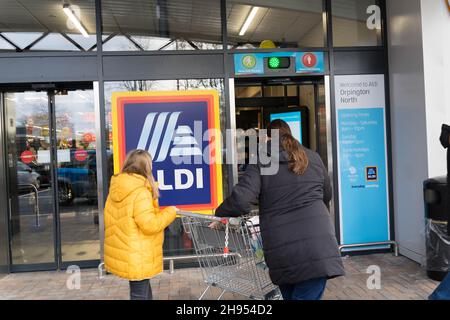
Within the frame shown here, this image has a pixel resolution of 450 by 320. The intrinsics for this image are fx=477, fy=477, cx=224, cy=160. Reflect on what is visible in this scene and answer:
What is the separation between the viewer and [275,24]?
681cm

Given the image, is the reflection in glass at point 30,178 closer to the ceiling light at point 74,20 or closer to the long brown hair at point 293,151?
the ceiling light at point 74,20

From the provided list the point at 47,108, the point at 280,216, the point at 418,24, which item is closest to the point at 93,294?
the point at 47,108

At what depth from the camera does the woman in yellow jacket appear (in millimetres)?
3654

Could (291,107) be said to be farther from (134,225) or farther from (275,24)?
(134,225)

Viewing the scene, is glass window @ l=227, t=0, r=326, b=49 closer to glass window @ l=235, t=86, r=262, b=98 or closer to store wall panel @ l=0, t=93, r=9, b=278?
glass window @ l=235, t=86, r=262, b=98

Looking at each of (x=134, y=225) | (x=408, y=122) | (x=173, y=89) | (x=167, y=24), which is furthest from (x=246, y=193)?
(x=167, y=24)

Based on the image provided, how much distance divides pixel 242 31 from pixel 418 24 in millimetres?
2235

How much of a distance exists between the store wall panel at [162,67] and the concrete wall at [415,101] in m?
2.38

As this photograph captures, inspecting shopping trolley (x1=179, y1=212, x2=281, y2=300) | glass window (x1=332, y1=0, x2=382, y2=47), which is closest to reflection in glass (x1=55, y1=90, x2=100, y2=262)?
shopping trolley (x1=179, y1=212, x2=281, y2=300)

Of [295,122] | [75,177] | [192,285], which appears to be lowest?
[192,285]

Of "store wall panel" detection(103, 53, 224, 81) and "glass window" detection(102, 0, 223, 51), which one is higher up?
"glass window" detection(102, 0, 223, 51)

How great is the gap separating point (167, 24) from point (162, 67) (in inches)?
26.0

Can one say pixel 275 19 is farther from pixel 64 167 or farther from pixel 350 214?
pixel 64 167

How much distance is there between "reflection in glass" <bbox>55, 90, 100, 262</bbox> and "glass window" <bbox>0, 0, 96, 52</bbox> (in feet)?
2.22
